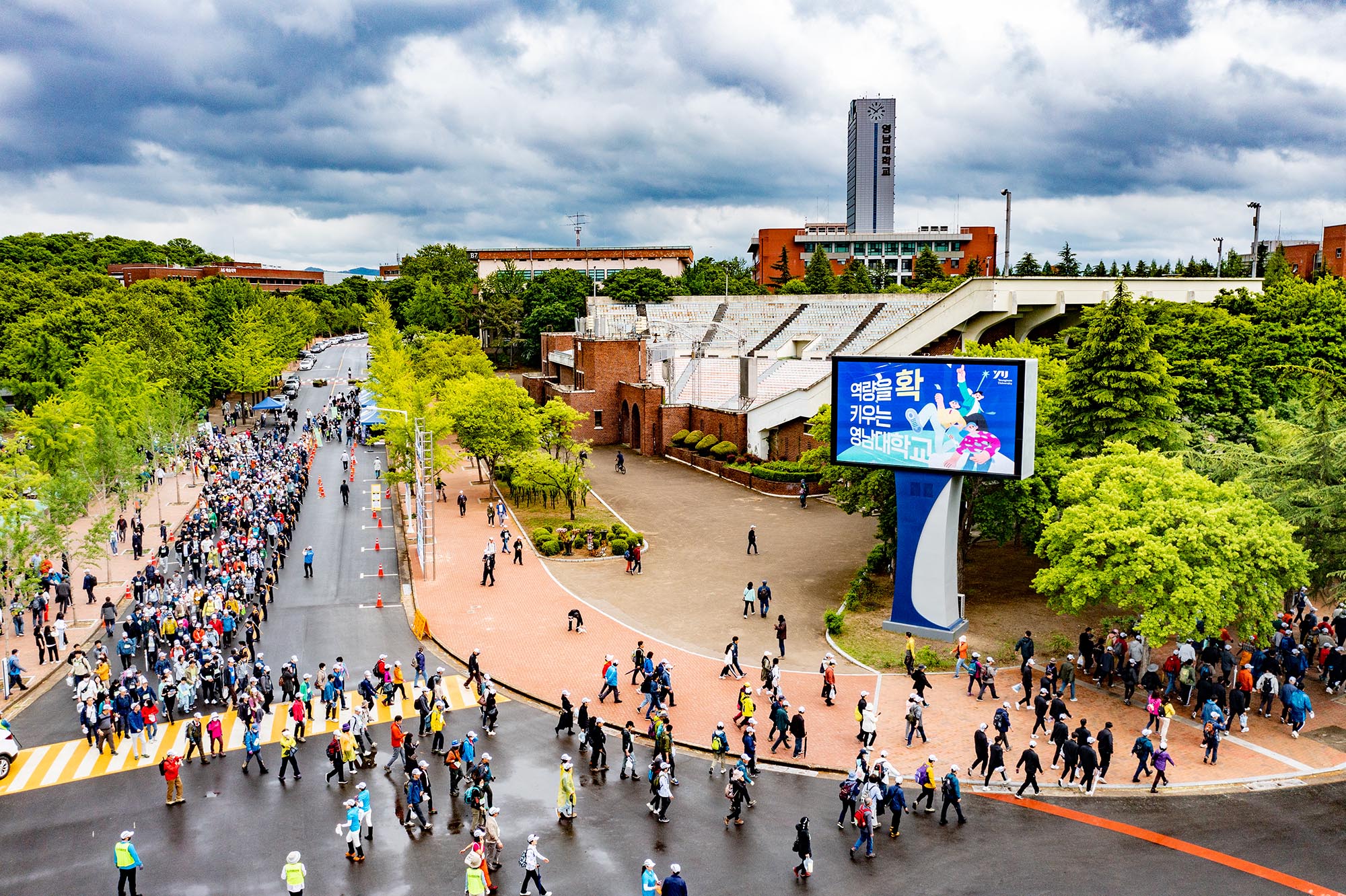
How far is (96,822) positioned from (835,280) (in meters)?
93.1

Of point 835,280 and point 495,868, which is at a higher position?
point 835,280

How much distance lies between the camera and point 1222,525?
20375 mm

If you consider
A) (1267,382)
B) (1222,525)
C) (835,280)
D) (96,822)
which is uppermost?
(835,280)

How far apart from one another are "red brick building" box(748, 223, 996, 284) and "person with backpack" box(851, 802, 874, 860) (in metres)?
118

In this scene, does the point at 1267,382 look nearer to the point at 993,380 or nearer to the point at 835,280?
the point at 993,380

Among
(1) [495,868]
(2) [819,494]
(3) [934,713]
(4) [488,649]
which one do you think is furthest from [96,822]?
(2) [819,494]

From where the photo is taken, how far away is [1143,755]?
57.0 feet

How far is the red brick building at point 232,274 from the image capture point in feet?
461

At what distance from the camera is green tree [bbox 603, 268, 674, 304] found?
333ft

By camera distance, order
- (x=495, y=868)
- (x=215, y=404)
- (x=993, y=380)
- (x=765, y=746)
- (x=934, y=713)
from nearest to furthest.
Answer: (x=495, y=868), (x=765, y=746), (x=934, y=713), (x=993, y=380), (x=215, y=404)

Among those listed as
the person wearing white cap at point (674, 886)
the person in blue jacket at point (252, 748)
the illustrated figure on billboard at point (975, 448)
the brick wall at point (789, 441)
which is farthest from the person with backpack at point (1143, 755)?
the brick wall at point (789, 441)

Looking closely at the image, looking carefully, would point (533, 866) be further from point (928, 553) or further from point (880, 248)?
point (880, 248)

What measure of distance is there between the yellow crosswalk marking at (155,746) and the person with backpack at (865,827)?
31.8ft

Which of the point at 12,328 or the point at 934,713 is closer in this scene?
the point at 934,713
